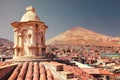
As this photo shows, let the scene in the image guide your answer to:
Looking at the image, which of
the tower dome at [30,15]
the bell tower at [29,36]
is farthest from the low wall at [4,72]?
the tower dome at [30,15]

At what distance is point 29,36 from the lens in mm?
14688

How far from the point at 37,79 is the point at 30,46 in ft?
17.6

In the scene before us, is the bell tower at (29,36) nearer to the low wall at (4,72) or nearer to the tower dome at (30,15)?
the tower dome at (30,15)

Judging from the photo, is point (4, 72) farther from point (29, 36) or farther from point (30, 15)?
point (30, 15)

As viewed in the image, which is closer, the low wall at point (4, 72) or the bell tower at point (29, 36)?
the low wall at point (4, 72)

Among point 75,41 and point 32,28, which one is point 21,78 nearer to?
point 32,28

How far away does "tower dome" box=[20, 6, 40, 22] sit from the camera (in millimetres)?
14742

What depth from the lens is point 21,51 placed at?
1507cm

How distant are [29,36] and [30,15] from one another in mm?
1569

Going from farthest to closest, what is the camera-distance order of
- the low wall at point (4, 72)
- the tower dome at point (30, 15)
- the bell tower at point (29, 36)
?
the tower dome at point (30, 15)
the bell tower at point (29, 36)
the low wall at point (4, 72)

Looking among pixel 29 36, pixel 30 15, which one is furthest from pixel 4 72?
pixel 30 15

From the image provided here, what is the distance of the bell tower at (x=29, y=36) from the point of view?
14.6 m

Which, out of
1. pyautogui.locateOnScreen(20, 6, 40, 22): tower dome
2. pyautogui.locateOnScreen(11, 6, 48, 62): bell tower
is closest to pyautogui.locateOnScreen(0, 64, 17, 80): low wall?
pyautogui.locateOnScreen(11, 6, 48, 62): bell tower

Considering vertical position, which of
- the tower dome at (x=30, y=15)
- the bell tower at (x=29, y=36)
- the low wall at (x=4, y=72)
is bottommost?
the low wall at (x=4, y=72)
